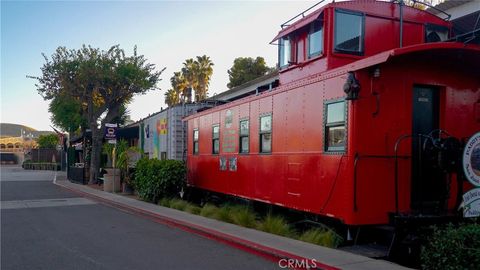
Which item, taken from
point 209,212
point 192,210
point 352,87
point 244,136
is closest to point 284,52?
point 244,136

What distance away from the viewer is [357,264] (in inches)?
281

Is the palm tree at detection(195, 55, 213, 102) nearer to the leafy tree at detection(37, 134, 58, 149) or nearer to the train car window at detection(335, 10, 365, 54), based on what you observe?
the leafy tree at detection(37, 134, 58, 149)

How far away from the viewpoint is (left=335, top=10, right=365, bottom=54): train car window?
9695mm

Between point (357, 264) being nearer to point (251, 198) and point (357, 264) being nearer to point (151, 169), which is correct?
point (251, 198)

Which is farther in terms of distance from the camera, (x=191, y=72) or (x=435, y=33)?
(x=191, y=72)

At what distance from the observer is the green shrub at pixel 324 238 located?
853 centimetres

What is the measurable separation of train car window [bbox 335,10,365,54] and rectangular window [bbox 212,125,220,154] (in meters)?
5.60

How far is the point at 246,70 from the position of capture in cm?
4550

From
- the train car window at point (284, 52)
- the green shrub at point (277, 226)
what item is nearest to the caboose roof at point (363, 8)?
the train car window at point (284, 52)

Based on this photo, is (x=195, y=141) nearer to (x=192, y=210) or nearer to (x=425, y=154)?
(x=192, y=210)

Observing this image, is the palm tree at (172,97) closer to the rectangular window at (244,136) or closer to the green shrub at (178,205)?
the green shrub at (178,205)

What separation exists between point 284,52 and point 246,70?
34399 mm

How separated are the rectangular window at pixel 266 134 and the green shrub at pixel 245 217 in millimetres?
1626

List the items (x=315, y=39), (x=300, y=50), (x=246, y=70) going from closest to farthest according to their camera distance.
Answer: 1. (x=315, y=39)
2. (x=300, y=50)
3. (x=246, y=70)
